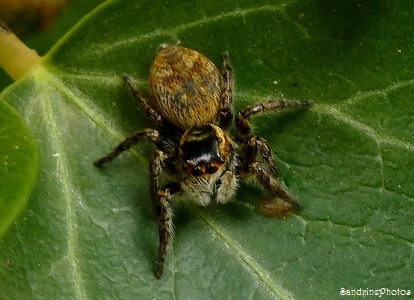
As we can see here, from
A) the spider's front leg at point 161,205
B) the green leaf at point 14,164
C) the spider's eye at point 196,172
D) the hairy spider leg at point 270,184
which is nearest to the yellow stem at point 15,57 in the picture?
the green leaf at point 14,164

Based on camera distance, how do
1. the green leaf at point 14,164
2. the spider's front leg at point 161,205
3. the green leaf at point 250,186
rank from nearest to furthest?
the green leaf at point 14,164
the green leaf at point 250,186
the spider's front leg at point 161,205

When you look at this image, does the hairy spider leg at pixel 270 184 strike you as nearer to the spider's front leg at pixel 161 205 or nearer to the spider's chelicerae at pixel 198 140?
the spider's chelicerae at pixel 198 140

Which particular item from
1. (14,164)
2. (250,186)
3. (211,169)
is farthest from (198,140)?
(14,164)

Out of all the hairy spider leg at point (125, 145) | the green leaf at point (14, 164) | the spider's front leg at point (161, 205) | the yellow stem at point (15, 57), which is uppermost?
the yellow stem at point (15, 57)

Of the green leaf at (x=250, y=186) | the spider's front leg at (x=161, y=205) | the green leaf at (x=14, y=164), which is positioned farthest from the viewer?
the spider's front leg at (x=161, y=205)

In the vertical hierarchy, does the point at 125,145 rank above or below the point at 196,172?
above

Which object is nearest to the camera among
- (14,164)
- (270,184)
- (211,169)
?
(14,164)

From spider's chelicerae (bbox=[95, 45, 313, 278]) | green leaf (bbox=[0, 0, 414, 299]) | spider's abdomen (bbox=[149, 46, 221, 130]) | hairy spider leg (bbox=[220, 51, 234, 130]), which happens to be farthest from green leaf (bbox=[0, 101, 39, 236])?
hairy spider leg (bbox=[220, 51, 234, 130])

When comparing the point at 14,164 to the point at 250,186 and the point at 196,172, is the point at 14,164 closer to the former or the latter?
the point at 196,172
